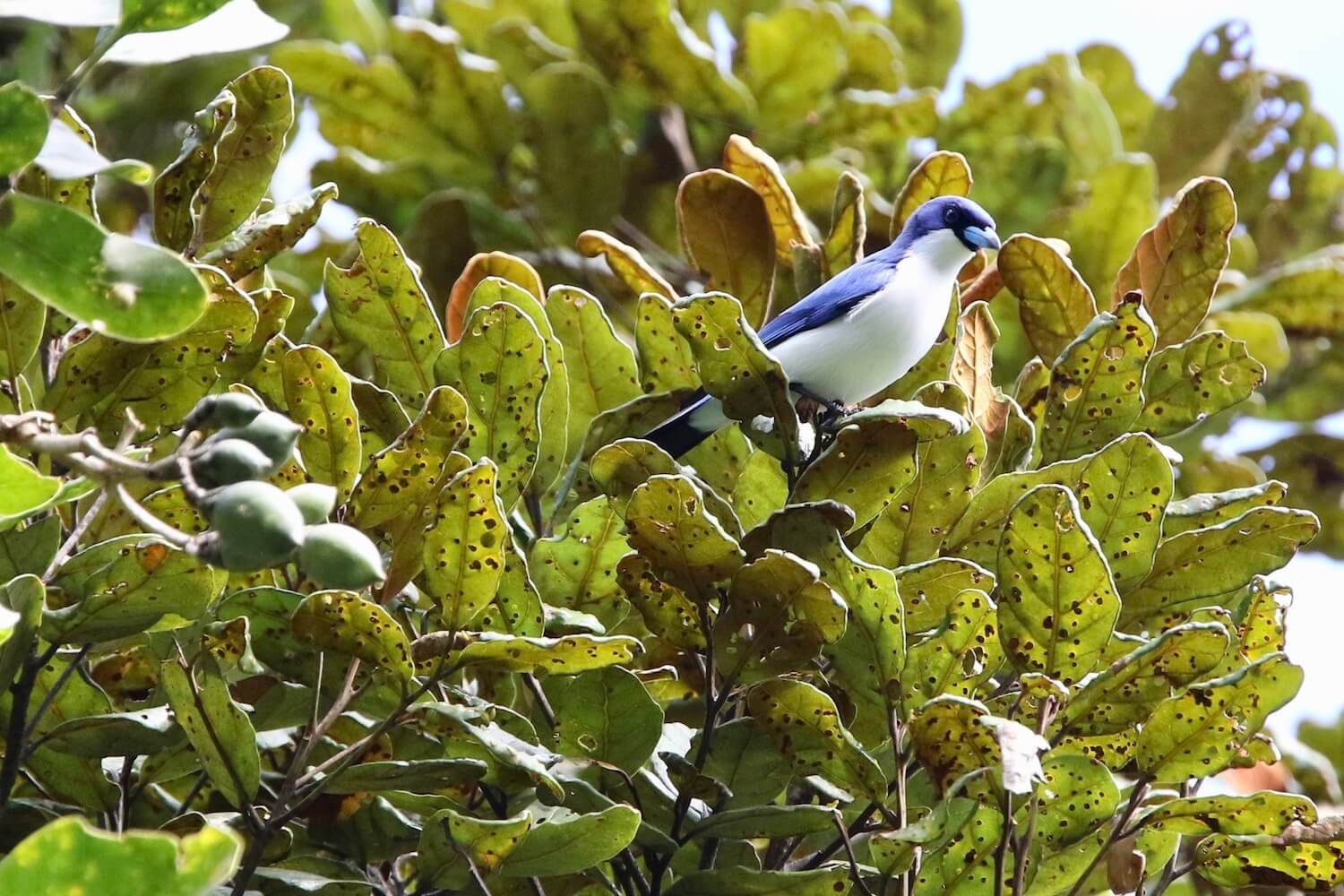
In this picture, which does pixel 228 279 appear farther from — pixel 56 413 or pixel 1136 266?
pixel 1136 266

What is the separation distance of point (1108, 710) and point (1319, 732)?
7.04ft

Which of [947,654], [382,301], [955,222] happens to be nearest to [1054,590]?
[947,654]

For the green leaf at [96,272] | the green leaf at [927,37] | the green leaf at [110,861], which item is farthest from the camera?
the green leaf at [927,37]

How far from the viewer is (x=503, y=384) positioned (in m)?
1.37

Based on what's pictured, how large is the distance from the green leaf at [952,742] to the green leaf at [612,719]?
212mm

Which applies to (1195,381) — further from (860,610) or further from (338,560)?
(338,560)

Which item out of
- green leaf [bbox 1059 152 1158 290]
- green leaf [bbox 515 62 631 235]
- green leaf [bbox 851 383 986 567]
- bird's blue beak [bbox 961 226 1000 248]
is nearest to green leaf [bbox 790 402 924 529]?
green leaf [bbox 851 383 986 567]

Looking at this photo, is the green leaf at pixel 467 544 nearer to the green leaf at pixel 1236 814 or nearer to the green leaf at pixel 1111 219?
the green leaf at pixel 1236 814

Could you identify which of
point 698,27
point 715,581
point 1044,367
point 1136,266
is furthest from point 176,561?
point 698,27

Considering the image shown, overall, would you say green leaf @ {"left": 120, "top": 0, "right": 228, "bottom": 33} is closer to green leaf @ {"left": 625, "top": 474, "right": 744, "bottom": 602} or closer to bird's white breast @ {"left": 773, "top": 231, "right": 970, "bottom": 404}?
green leaf @ {"left": 625, "top": 474, "right": 744, "bottom": 602}

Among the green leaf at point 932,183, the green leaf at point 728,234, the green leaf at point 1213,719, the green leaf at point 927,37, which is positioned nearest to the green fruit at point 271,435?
the green leaf at point 1213,719

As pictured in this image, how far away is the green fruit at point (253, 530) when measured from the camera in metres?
0.81

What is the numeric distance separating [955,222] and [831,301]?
1.03 feet

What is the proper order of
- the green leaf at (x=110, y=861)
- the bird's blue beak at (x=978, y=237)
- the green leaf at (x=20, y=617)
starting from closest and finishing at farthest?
1. the green leaf at (x=110, y=861)
2. the green leaf at (x=20, y=617)
3. the bird's blue beak at (x=978, y=237)
